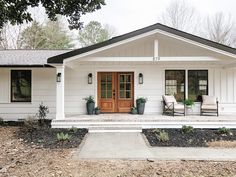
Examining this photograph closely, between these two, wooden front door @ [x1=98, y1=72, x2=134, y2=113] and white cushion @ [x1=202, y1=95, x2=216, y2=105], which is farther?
wooden front door @ [x1=98, y1=72, x2=134, y2=113]

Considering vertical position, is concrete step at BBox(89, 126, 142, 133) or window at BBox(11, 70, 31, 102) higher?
window at BBox(11, 70, 31, 102)

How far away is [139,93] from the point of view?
1134 cm

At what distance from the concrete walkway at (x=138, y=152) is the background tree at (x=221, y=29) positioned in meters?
22.5

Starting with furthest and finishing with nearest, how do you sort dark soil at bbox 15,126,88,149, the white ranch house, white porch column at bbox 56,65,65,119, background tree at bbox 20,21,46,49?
background tree at bbox 20,21,46,49
the white ranch house
white porch column at bbox 56,65,65,119
dark soil at bbox 15,126,88,149

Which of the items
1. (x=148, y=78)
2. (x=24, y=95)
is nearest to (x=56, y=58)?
(x=24, y=95)

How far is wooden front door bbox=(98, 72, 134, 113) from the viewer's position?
1145cm

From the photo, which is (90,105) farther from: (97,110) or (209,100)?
(209,100)

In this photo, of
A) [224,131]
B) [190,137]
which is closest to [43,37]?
[190,137]

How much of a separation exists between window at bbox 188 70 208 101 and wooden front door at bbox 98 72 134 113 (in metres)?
2.57

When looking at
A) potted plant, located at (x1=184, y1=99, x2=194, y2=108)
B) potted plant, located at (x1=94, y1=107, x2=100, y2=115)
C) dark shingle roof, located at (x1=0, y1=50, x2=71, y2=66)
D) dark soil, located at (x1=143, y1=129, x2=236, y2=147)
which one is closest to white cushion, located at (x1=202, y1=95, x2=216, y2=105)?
potted plant, located at (x1=184, y1=99, x2=194, y2=108)

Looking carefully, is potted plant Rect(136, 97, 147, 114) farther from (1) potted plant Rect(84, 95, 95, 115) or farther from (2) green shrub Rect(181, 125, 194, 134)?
(2) green shrub Rect(181, 125, 194, 134)

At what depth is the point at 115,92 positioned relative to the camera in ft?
37.7

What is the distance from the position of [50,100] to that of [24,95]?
3.98 feet

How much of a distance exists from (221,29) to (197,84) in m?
19.0
